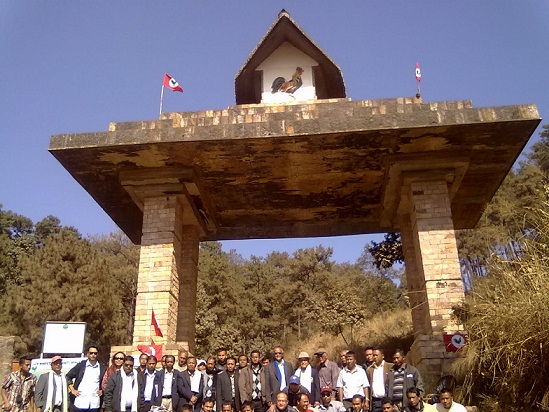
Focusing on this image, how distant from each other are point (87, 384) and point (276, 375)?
2658 mm

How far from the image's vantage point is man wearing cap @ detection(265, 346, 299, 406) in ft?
22.6

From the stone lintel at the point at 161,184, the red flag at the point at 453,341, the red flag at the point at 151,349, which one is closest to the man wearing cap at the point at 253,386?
the red flag at the point at 151,349

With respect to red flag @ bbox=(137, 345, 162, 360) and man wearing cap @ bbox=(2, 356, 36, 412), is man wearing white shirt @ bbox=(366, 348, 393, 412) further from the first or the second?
man wearing cap @ bbox=(2, 356, 36, 412)

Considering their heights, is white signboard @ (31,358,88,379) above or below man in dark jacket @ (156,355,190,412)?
above

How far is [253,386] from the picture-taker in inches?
279

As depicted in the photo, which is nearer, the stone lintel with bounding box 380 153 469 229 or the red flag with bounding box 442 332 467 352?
the red flag with bounding box 442 332 467 352

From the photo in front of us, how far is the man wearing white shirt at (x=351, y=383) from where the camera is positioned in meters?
6.67

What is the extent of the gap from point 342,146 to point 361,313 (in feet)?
46.2

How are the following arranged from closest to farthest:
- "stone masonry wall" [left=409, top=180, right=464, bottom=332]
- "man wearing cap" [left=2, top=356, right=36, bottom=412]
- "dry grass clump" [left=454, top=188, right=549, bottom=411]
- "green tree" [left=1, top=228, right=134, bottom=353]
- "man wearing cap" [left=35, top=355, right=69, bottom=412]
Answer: "dry grass clump" [left=454, top=188, right=549, bottom=411]
"man wearing cap" [left=35, top=355, right=69, bottom=412]
"man wearing cap" [left=2, top=356, right=36, bottom=412]
"stone masonry wall" [left=409, top=180, right=464, bottom=332]
"green tree" [left=1, top=228, right=134, bottom=353]

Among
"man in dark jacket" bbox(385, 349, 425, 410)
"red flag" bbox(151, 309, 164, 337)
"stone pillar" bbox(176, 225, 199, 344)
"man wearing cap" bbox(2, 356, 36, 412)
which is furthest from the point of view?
"stone pillar" bbox(176, 225, 199, 344)

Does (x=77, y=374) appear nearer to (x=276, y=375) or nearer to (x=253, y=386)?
(x=253, y=386)

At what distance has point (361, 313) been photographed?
22.0 meters

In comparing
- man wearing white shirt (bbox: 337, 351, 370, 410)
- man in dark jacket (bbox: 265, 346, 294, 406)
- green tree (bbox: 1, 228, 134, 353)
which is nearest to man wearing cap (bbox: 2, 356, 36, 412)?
man in dark jacket (bbox: 265, 346, 294, 406)

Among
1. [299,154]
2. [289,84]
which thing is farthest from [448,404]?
[289,84]
